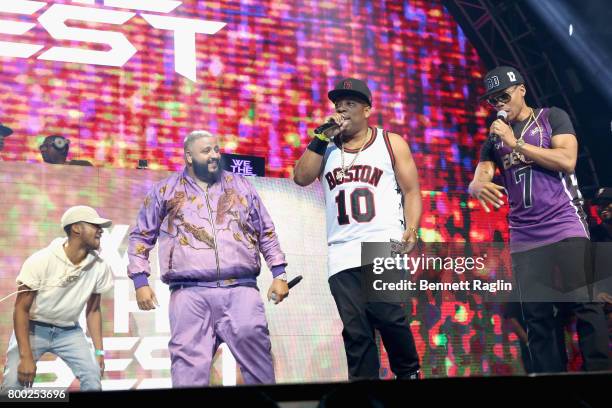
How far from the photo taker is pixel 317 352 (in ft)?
11.3

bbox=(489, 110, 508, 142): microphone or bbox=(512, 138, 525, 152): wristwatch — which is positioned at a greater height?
bbox=(489, 110, 508, 142): microphone

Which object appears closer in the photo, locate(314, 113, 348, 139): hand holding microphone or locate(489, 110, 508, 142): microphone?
locate(314, 113, 348, 139): hand holding microphone

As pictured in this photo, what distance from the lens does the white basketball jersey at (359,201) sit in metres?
2.82

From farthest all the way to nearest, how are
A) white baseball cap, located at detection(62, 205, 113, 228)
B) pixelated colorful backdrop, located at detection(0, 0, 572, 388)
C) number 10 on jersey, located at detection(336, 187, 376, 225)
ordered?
pixelated colorful backdrop, located at detection(0, 0, 572, 388), white baseball cap, located at detection(62, 205, 113, 228), number 10 on jersey, located at detection(336, 187, 376, 225)

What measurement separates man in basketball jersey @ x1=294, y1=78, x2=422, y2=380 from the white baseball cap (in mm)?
880

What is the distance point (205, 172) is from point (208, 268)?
44cm

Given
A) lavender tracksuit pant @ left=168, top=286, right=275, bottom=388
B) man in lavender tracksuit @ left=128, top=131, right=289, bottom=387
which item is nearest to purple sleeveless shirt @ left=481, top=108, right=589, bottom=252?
man in lavender tracksuit @ left=128, top=131, right=289, bottom=387

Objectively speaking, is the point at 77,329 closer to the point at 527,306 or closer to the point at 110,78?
the point at 110,78

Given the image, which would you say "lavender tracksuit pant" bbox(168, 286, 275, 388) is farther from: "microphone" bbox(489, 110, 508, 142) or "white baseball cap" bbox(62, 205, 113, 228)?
"microphone" bbox(489, 110, 508, 142)

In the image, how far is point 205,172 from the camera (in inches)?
124

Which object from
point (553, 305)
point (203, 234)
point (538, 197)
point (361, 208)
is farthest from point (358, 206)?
point (553, 305)

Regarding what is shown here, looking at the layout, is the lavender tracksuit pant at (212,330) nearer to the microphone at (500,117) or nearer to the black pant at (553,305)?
the black pant at (553,305)

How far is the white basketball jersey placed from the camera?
2822 mm

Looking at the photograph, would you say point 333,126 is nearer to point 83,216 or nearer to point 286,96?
point 286,96
